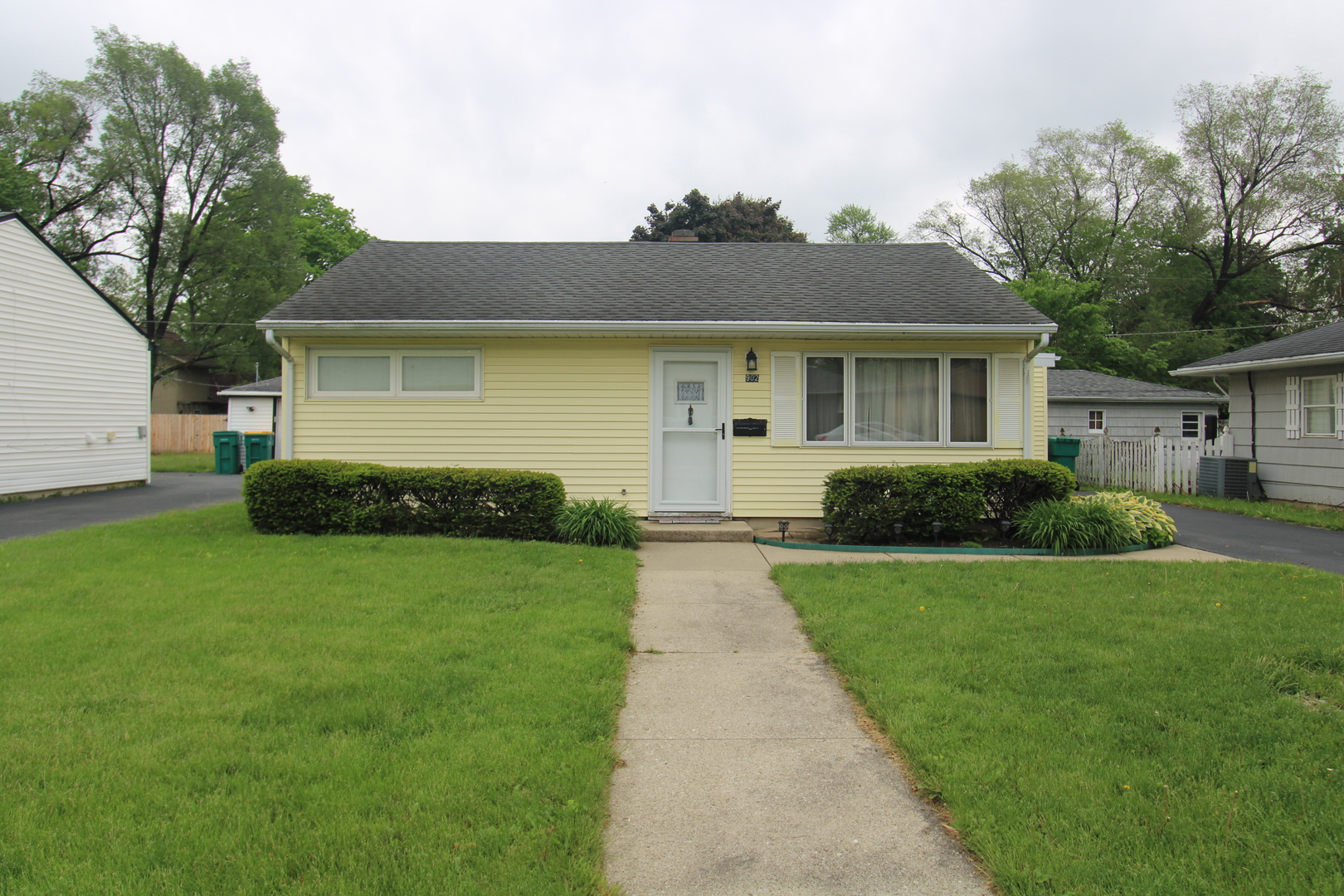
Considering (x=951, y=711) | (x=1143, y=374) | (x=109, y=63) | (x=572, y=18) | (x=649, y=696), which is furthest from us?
(x=1143, y=374)

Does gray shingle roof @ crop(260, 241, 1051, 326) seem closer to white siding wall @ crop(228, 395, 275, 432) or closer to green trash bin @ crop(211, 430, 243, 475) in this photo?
green trash bin @ crop(211, 430, 243, 475)

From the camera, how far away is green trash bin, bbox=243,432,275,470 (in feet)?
66.4

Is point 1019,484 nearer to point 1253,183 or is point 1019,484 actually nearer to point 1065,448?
point 1065,448

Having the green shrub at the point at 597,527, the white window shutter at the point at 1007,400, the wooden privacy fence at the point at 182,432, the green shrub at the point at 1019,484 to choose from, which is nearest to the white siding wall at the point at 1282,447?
the white window shutter at the point at 1007,400

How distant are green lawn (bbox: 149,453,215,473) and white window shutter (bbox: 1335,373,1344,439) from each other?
2387 centimetres

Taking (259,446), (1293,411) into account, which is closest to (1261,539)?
(1293,411)

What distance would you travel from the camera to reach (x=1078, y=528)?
805cm

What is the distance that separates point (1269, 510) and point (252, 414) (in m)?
28.0

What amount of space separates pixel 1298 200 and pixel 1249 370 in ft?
76.8

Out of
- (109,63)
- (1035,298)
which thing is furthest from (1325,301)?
(109,63)

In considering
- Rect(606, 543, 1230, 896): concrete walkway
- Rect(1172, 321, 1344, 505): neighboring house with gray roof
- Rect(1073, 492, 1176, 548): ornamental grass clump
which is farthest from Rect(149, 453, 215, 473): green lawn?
Rect(1172, 321, 1344, 505): neighboring house with gray roof

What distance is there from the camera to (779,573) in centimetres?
688

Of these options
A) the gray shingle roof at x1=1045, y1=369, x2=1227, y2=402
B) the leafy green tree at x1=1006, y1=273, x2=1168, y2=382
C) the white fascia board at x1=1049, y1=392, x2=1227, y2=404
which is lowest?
the white fascia board at x1=1049, y1=392, x2=1227, y2=404

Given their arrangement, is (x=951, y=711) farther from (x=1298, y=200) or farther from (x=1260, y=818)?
(x=1298, y=200)
